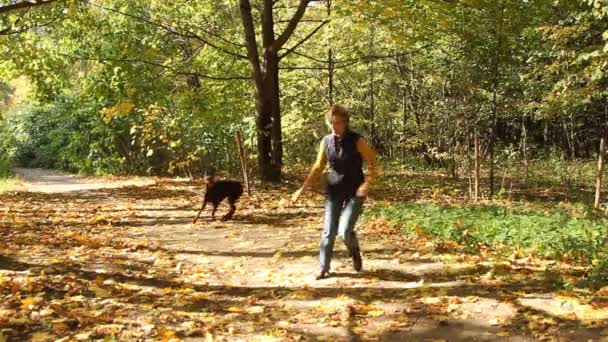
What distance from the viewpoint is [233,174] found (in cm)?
1972

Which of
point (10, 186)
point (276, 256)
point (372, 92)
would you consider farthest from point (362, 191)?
point (372, 92)

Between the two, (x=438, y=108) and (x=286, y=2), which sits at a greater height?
(x=286, y=2)

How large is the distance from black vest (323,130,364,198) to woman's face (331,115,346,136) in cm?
7

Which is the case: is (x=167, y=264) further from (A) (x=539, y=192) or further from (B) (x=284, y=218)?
(A) (x=539, y=192)

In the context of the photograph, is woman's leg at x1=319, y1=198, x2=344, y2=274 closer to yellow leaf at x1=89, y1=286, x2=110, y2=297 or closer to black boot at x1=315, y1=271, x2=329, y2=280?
black boot at x1=315, y1=271, x2=329, y2=280

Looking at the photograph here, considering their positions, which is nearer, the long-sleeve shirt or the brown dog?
the long-sleeve shirt

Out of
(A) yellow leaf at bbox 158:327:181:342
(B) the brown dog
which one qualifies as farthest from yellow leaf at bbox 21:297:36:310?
(B) the brown dog

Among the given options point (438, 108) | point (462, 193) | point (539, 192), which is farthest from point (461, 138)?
point (462, 193)

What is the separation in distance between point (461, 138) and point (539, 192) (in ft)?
16.0

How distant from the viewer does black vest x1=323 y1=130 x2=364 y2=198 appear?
580 centimetres

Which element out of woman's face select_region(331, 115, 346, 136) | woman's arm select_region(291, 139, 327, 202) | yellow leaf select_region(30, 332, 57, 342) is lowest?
yellow leaf select_region(30, 332, 57, 342)

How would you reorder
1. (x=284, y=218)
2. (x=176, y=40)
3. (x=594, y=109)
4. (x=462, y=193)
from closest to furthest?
1. (x=284, y=218)
2. (x=462, y=193)
3. (x=176, y=40)
4. (x=594, y=109)

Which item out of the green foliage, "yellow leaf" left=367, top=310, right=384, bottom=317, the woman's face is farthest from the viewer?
the green foliage

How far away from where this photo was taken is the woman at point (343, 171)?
576 centimetres
